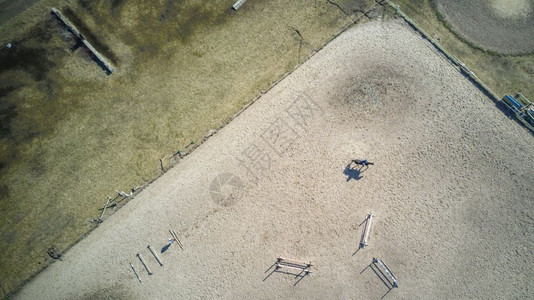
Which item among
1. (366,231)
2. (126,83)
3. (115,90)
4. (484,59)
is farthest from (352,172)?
(115,90)

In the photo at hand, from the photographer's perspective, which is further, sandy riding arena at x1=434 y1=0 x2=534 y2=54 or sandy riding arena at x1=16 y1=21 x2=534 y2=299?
sandy riding arena at x1=434 y1=0 x2=534 y2=54

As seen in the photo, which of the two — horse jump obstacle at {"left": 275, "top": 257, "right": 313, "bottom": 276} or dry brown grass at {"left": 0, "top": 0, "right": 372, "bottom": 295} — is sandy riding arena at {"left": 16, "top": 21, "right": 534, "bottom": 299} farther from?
dry brown grass at {"left": 0, "top": 0, "right": 372, "bottom": 295}

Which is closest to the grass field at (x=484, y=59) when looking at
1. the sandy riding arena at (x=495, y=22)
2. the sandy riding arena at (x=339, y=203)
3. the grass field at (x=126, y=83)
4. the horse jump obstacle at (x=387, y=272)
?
the grass field at (x=126, y=83)

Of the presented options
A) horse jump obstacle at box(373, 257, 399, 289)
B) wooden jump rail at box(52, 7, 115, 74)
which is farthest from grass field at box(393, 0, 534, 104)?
wooden jump rail at box(52, 7, 115, 74)

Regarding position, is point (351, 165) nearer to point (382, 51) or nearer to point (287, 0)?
point (382, 51)

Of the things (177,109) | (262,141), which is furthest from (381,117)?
(177,109)

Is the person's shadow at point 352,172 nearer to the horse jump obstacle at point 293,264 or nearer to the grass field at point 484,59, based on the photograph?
the horse jump obstacle at point 293,264

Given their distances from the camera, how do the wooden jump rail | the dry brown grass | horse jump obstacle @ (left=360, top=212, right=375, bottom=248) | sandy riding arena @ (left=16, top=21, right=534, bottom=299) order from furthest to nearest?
the wooden jump rail, the dry brown grass, horse jump obstacle @ (left=360, top=212, right=375, bottom=248), sandy riding arena @ (left=16, top=21, right=534, bottom=299)
